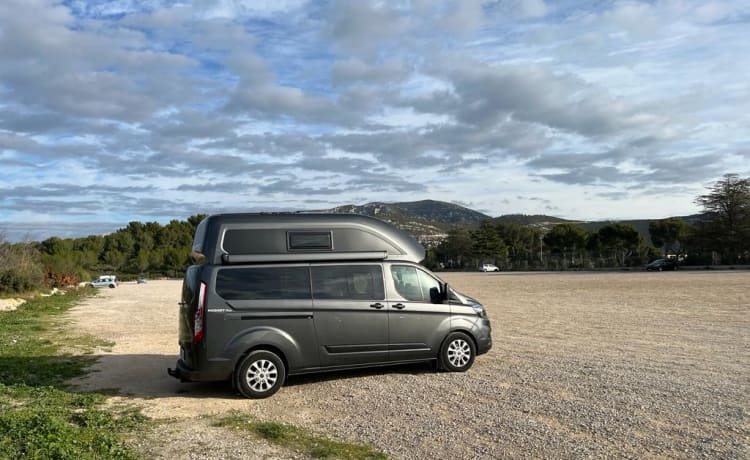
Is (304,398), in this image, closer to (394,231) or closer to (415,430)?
(415,430)

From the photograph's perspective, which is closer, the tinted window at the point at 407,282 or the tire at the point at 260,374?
the tire at the point at 260,374

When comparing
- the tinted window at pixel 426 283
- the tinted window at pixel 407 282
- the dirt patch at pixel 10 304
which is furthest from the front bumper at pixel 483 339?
the dirt patch at pixel 10 304

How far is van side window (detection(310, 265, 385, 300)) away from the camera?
8.63 metres

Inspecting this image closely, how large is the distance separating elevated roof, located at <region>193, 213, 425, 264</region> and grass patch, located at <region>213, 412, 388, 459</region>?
2289mm

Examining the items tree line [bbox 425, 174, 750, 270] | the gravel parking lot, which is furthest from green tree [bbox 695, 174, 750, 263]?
the gravel parking lot

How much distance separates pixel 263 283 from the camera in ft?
27.3

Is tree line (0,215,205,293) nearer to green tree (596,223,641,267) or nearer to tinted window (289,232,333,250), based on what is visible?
green tree (596,223,641,267)

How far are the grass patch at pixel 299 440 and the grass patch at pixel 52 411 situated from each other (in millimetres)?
1099

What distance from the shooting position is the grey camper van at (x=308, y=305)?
8.02m

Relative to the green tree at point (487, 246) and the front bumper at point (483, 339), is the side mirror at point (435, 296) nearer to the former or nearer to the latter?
the front bumper at point (483, 339)

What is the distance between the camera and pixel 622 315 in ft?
59.2

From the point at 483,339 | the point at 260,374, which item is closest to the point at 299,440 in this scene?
the point at 260,374

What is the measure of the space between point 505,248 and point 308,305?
99100mm

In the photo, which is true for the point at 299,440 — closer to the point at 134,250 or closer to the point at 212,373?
the point at 212,373
